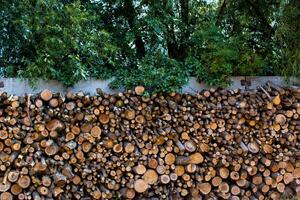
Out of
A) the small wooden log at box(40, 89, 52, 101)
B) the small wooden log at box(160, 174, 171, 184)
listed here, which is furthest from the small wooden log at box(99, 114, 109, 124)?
the small wooden log at box(160, 174, 171, 184)

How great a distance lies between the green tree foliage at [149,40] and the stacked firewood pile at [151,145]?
0.27 meters

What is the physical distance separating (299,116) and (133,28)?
2.01 metres

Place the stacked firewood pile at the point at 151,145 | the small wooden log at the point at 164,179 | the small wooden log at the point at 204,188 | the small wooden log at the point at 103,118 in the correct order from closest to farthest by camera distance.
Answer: the stacked firewood pile at the point at 151,145 < the small wooden log at the point at 103,118 < the small wooden log at the point at 164,179 < the small wooden log at the point at 204,188

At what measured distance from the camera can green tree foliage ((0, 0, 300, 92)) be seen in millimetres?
4414

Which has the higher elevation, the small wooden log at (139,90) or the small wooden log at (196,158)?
the small wooden log at (139,90)

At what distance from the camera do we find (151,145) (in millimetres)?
4438

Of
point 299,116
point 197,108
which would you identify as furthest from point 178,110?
point 299,116

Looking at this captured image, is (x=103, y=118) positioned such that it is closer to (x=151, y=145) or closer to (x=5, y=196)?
(x=151, y=145)

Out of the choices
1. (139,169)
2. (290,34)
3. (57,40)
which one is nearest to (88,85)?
(57,40)

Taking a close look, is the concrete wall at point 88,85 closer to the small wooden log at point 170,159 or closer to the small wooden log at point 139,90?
the small wooden log at point 139,90

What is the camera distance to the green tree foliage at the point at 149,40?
14.5 ft

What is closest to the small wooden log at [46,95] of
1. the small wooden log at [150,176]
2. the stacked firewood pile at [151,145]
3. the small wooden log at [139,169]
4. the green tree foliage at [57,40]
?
the stacked firewood pile at [151,145]

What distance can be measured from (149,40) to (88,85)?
0.92 m

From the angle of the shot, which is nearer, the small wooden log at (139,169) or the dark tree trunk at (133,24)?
the small wooden log at (139,169)
